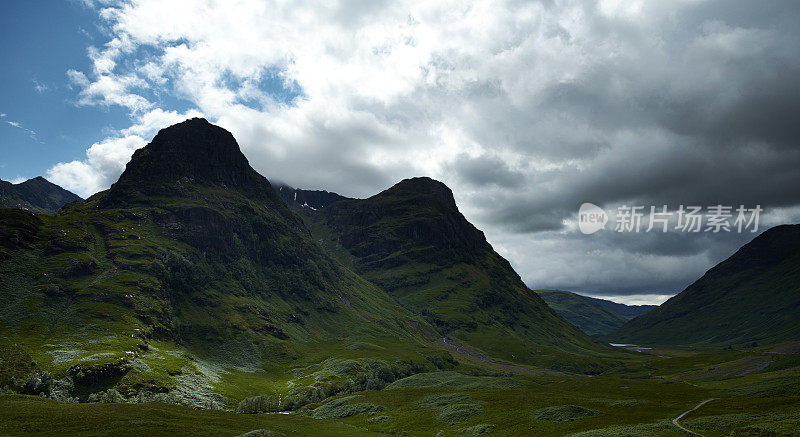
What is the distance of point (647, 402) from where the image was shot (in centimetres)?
9894

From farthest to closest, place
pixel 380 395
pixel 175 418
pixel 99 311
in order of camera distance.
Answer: pixel 99 311 < pixel 380 395 < pixel 175 418

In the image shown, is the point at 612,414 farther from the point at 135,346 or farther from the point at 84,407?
the point at 135,346

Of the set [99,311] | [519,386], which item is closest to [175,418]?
[519,386]

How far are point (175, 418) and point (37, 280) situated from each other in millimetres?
156825

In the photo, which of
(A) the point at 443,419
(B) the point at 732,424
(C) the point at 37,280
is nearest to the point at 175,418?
(A) the point at 443,419

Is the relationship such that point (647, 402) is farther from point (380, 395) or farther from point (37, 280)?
point (37, 280)

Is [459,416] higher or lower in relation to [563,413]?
lower

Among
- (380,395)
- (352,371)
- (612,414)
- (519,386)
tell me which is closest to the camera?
(612,414)

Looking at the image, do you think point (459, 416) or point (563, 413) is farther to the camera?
point (459, 416)

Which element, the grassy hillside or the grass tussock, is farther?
the grass tussock

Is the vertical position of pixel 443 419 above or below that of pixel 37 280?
below

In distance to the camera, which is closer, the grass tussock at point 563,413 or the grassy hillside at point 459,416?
the grassy hillside at point 459,416

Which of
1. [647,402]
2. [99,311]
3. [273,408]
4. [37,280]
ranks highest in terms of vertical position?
[37,280]

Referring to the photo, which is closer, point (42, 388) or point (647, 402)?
point (647, 402)
